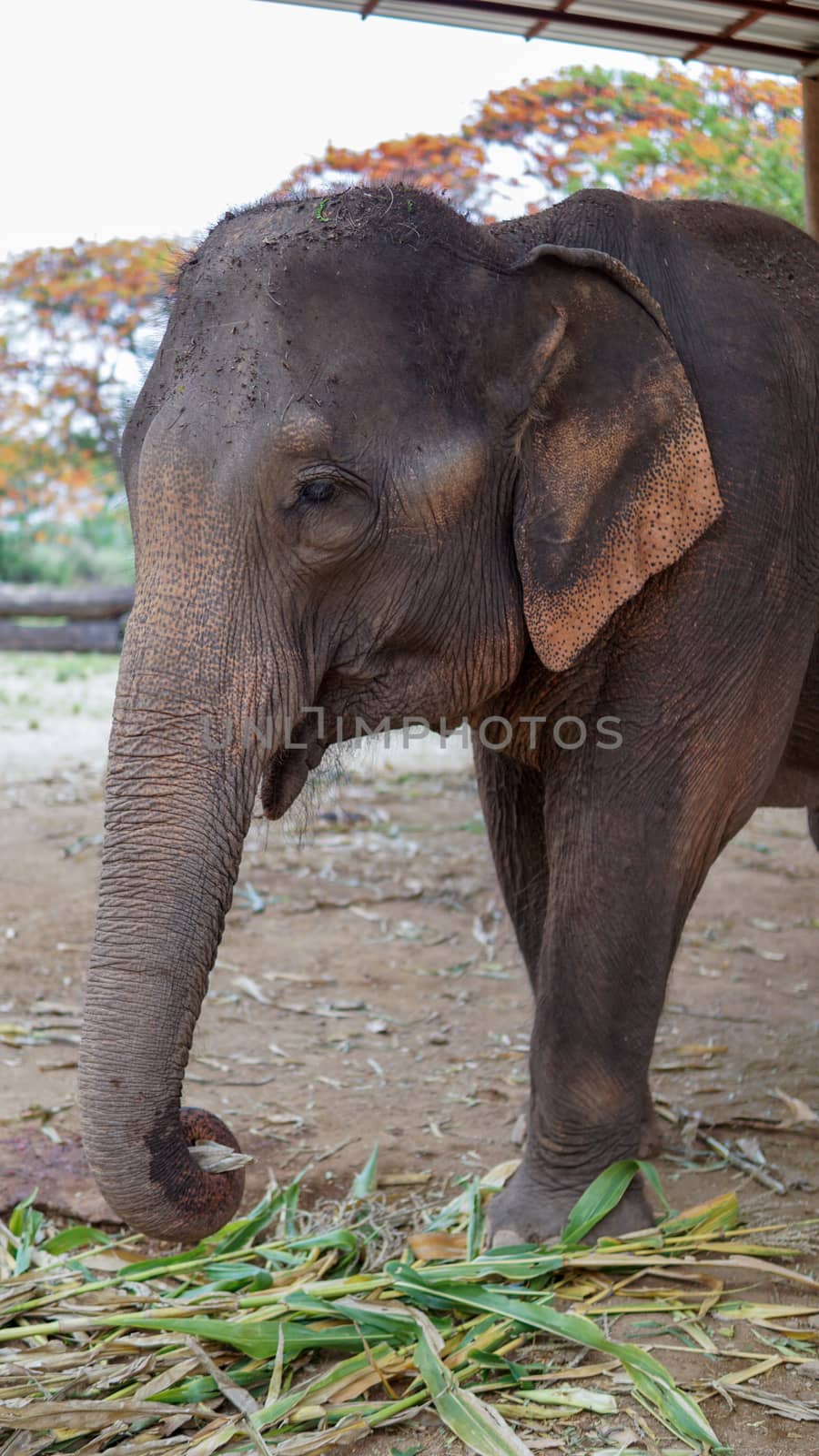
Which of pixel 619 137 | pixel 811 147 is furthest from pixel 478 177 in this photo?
pixel 811 147

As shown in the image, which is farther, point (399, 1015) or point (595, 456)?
point (399, 1015)

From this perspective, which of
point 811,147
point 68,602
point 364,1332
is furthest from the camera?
point 68,602

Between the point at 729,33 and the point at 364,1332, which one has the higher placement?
the point at 729,33

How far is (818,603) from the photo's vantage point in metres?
3.18

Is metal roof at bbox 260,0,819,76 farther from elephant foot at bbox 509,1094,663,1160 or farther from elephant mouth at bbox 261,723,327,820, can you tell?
elephant foot at bbox 509,1094,663,1160

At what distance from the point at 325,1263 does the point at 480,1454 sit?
0.70 meters

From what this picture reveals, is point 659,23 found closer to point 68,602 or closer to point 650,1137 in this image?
point 650,1137

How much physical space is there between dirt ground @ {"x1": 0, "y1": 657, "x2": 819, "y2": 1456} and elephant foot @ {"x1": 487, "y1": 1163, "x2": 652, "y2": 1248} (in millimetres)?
315

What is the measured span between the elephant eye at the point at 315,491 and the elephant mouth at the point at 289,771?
0.42 metres

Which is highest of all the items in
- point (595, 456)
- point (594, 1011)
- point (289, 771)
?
point (595, 456)

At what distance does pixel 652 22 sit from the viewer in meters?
4.85

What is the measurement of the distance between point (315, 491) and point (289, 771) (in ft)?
1.77

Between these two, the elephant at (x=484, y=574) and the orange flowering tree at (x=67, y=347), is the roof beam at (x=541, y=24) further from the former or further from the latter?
the orange flowering tree at (x=67, y=347)

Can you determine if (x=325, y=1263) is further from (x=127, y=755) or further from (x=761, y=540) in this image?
(x=761, y=540)
